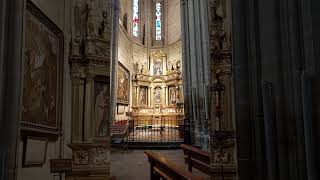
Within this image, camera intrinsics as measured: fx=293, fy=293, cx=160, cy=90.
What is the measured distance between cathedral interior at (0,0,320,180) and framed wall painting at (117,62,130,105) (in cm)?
344

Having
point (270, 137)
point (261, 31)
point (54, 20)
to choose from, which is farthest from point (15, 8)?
point (270, 137)

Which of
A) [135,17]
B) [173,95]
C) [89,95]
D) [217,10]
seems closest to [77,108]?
[89,95]

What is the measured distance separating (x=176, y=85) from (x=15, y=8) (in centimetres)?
2002

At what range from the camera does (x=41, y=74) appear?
514 cm

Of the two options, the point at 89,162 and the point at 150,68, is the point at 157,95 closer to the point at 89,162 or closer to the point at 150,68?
the point at 150,68

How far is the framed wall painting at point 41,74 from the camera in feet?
15.0

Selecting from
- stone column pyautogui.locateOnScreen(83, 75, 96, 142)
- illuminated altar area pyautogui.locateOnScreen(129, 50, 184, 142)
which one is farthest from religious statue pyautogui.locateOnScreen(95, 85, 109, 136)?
illuminated altar area pyautogui.locateOnScreen(129, 50, 184, 142)

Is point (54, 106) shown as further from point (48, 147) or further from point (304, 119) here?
point (304, 119)

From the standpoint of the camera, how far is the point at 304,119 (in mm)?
1861

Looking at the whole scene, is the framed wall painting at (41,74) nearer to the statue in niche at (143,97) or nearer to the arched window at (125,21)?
the arched window at (125,21)

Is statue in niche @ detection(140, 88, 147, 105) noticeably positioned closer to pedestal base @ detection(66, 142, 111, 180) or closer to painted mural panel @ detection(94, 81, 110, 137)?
painted mural panel @ detection(94, 81, 110, 137)

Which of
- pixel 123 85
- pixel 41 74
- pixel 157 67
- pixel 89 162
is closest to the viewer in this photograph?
pixel 41 74

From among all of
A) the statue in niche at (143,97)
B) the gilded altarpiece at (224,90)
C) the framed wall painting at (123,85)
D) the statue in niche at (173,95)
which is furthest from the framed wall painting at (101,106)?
the statue in niche at (143,97)

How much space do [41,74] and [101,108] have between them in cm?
197
